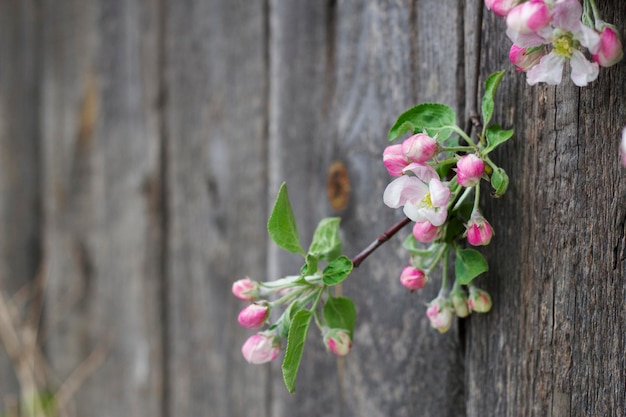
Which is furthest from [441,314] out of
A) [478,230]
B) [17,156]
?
[17,156]

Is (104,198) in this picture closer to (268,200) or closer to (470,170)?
(268,200)

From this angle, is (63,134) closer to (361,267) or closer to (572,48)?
(361,267)

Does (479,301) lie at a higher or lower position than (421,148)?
lower

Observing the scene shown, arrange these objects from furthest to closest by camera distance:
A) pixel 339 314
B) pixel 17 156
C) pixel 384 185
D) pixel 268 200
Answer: pixel 17 156, pixel 268 200, pixel 384 185, pixel 339 314

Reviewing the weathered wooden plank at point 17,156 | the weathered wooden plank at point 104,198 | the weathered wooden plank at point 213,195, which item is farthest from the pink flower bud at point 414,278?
the weathered wooden plank at point 17,156

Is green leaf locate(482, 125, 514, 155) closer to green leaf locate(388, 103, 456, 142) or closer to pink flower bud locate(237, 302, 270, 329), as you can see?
green leaf locate(388, 103, 456, 142)

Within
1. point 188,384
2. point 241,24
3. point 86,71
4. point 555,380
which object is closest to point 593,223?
point 555,380

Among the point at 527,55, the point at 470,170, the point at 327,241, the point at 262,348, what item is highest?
the point at 527,55

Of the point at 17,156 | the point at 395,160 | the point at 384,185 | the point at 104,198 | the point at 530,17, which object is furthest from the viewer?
the point at 17,156
